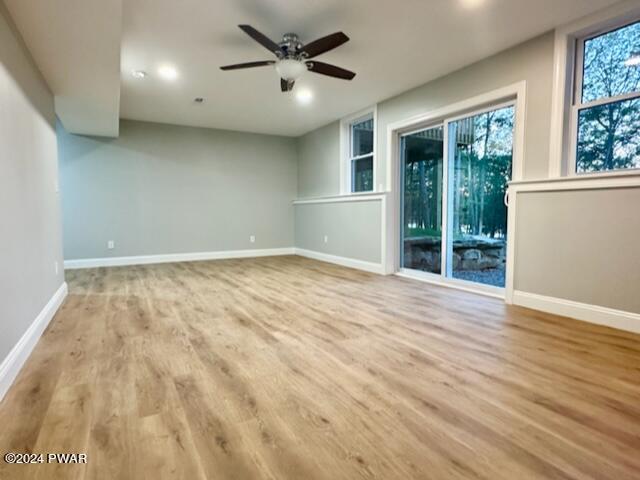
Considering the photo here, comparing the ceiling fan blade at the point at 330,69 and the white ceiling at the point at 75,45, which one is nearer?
the white ceiling at the point at 75,45

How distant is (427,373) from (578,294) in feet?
6.01

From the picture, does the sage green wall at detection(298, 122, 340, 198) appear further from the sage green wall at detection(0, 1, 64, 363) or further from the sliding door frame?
the sage green wall at detection(0, 1, 64, 363)

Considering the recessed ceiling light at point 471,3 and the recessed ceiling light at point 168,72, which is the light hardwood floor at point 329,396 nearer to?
the recessed ceiling light at point 471,3

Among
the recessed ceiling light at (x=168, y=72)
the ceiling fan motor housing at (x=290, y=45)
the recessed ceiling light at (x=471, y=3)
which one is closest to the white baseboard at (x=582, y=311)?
the recessed ceiling light at (x=471, y=3)

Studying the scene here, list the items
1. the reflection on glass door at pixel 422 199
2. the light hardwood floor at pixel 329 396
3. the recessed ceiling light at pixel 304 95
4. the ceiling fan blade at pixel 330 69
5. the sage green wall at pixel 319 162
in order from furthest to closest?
the sage green wall at pixel 319 162
the recessed ceiling light at pixel 304 95
the reflection on glass door at pixel 422 199
the ceiling fan blade at pixel 330 69
the light hardwood floor at pixel 329 396

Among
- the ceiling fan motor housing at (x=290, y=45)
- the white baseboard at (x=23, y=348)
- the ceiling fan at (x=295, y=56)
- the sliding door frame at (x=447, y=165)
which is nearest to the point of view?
the white baseboard at (x=23, y=348)

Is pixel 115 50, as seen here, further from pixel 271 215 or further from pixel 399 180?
pixel 271 215

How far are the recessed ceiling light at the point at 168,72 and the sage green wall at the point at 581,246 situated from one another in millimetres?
3821

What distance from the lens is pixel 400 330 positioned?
2727 mm

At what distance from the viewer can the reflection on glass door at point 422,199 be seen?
4527mm

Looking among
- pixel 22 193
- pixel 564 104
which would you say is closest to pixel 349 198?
pixel 564 104

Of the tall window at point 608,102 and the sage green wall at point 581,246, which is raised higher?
the tall window at point 608,102

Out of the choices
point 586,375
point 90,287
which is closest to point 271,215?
point 90,287

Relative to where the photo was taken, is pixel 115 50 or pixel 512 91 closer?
pixel 115 50
